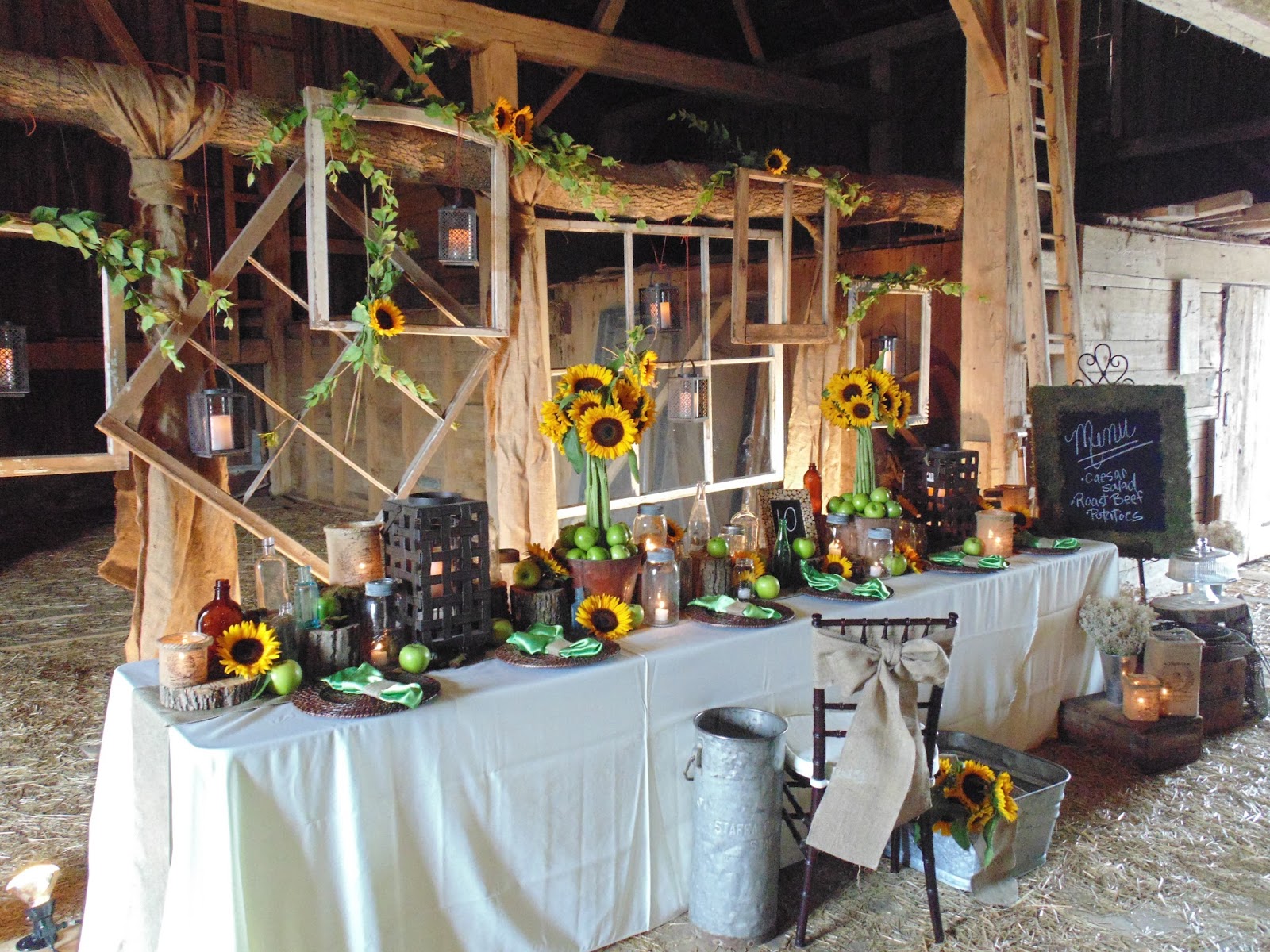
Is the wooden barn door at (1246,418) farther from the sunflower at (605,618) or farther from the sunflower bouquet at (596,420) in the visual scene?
the sunflower at (605,618)

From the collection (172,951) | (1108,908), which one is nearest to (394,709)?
(172,951)

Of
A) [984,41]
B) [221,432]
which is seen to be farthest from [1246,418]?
[221,432]

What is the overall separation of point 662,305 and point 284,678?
2938mm

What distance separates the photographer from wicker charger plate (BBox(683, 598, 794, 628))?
116 inches

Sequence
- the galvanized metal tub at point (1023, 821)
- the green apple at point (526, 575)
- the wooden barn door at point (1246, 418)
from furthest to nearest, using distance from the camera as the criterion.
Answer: the wooden barn door at point (1246, 418), the galvanized metal tub at point (1023, 821), the green apple at point (526, 575)

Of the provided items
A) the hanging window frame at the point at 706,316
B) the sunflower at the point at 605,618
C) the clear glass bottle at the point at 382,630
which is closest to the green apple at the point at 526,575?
the sunflower at the point at 605,618

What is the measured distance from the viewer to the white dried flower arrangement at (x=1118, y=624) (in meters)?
3.92

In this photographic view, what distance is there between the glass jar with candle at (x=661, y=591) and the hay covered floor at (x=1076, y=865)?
2.75ft

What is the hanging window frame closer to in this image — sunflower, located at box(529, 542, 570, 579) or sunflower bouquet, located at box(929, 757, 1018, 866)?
sunflower, located at box(529, 542, 570, 579)

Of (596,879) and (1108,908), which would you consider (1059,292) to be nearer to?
(1108,908)

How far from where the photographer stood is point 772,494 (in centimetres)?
353

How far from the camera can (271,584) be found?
2.46 m

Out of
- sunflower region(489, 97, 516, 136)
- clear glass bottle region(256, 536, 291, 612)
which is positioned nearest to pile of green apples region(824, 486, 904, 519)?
sunflower region(489, 97, 516, 136)

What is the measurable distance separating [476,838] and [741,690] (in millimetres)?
885
